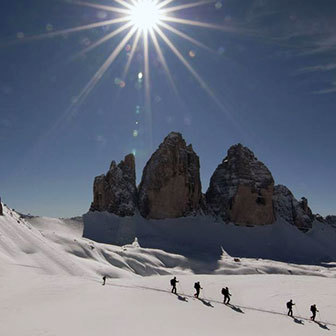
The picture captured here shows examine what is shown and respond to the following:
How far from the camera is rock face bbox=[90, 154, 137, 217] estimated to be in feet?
363

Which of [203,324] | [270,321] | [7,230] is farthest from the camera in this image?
[7,230]

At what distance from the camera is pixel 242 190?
392ft

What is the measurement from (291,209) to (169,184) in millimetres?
56961

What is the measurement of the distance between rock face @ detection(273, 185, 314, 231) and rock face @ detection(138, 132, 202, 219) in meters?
37.4

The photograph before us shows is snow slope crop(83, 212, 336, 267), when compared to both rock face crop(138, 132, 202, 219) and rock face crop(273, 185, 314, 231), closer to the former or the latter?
rock face crop(138, 132, 202, 219)

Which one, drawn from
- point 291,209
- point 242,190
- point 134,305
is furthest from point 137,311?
point 291,209

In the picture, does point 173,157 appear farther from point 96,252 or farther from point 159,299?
point 159,299

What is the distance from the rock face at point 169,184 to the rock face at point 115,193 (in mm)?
4153

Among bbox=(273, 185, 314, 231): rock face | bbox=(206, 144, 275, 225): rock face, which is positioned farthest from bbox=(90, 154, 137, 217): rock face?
bbox=(273, 185, 314, 231): rock face

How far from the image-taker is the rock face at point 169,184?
110812 mm

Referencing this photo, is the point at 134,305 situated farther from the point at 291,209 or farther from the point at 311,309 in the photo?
the point at 291,209

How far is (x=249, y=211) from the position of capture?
4638 inches

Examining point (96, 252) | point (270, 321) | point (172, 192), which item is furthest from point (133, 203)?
point (270, 321)

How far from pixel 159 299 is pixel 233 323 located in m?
5.90
